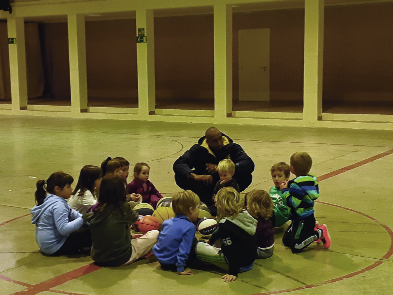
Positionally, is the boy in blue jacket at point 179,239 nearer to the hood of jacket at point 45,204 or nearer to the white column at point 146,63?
the hood of jacket at point 45,204

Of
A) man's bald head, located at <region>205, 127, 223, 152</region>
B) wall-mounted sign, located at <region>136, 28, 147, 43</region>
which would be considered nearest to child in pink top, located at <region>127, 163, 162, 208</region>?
man's bald head, located at <region>205, 127, 223, 152</region>

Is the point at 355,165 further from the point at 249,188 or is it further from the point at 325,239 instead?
the point at 325,239

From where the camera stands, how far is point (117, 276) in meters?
4.71

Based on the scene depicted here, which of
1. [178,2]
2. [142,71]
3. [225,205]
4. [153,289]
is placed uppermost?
[178,2]

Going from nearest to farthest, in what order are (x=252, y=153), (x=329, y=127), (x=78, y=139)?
(x=252, y=153) < (x=78, y=139) < (x=329, y=127)

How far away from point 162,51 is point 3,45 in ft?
21.3

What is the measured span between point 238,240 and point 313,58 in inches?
481

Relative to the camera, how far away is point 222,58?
17.3 m

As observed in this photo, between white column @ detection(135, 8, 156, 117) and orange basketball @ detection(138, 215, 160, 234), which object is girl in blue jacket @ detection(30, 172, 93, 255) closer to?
orange basketball @ detection(138, 215, 160, 234)

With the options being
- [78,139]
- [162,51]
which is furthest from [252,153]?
[162,51]

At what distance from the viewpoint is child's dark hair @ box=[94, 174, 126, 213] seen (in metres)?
4.80

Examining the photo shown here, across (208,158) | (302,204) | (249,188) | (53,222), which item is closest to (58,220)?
(53,222)

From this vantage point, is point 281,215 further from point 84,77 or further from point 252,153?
point 84,77

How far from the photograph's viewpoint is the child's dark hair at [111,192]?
480cm
